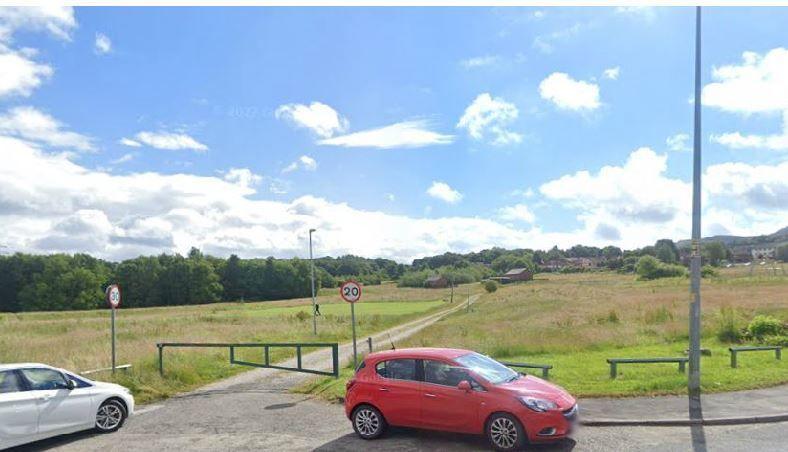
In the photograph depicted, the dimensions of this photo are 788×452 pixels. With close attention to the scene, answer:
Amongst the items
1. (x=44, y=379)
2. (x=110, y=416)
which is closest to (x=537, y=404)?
(x=110, y=416)

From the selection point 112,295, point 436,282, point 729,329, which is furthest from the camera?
point 436,282

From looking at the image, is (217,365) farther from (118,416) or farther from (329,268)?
(329,268)

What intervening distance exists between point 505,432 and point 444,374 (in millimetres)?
1282

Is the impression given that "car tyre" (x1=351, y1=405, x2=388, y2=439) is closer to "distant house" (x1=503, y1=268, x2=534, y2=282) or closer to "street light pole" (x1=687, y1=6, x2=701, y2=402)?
"street light pole" (x1=687, y1=6, x2=701, y2=402)

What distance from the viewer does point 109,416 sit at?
10.7 metres

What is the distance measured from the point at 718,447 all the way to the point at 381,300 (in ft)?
261

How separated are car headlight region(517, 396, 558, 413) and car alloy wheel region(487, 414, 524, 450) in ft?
0.99

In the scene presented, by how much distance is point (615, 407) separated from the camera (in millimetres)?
10555

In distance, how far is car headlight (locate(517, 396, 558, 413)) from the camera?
811 centimetres

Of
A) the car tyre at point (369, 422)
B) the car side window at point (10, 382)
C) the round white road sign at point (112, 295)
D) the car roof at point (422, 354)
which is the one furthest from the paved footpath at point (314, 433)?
the round white road sign at point (112, 295)

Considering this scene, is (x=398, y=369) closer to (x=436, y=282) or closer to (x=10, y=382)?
(x=10, y=382)

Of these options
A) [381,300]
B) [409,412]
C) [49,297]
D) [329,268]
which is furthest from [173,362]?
[329,268]

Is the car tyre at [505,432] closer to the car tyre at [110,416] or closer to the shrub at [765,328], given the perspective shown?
the car tyre at [110,416]

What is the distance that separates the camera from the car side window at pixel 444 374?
883 centimetres
